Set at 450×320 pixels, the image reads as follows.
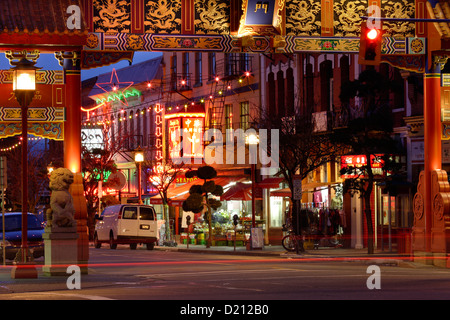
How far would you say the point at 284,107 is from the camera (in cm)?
4894

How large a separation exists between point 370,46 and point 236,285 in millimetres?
6954

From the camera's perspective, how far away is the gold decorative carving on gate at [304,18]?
2652 centimetres

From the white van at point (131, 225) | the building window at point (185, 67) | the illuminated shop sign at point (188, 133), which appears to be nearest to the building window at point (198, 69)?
the building window at point (185, 67)

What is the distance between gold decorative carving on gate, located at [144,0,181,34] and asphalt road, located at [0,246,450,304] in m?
6.44

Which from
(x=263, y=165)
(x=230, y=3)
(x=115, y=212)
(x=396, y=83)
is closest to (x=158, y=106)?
(x=263, y=165)

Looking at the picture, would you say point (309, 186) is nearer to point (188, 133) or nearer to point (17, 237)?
point (188, 133)

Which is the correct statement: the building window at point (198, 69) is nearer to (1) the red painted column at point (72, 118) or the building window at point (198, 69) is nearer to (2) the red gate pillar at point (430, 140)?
(2) the red gate pillar at point (430, 140)

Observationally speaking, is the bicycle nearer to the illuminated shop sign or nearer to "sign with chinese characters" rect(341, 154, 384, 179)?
"sign with chinese characters" rect(341, 154, 384, 179)

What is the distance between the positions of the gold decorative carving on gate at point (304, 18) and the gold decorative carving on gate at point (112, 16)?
4.38 meters

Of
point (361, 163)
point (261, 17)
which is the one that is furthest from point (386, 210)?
point (261, 17)

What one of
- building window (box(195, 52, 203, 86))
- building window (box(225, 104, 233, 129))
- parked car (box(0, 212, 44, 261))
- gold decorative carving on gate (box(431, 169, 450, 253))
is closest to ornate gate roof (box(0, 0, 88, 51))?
parked car (box(0, 212, 44, 261))

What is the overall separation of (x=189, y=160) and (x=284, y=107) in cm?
1070

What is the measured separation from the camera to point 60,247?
23.5m

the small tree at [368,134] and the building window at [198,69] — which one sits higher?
the building window at [198,69]
